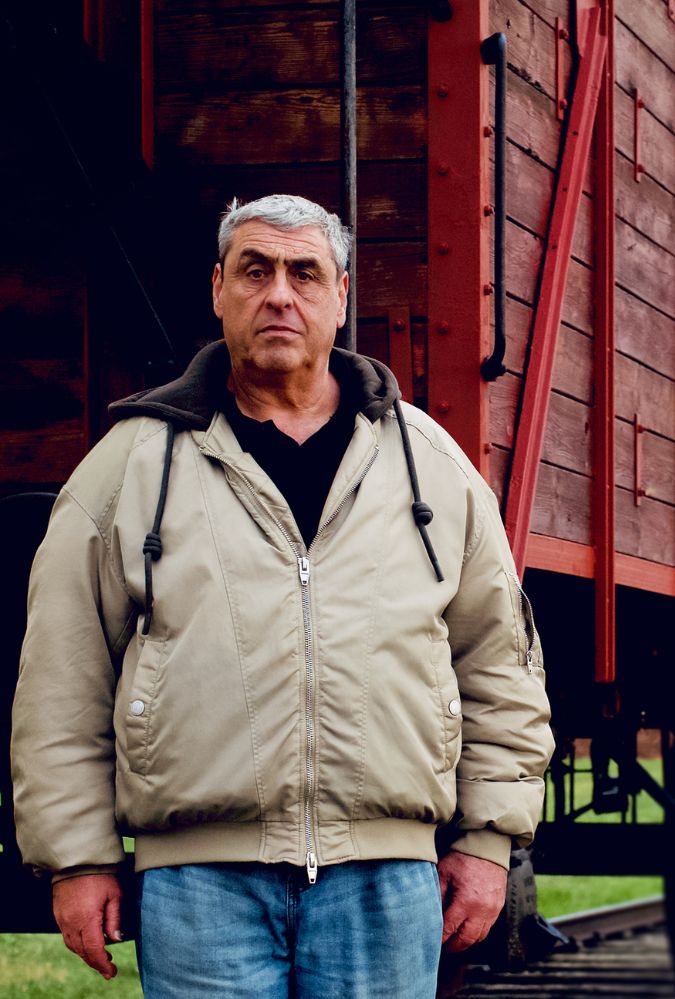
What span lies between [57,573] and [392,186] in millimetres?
1798

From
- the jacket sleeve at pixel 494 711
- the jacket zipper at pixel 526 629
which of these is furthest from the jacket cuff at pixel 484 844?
the jacket zipper at pixel 526 629

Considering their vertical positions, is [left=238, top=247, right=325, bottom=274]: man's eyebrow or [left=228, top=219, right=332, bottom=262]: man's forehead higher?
[left=228, top=219, right=332, bottom=262]: man's forehead

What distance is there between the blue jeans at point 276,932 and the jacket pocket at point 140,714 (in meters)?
0.20

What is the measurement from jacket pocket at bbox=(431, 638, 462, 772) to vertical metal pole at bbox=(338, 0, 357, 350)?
122 cm

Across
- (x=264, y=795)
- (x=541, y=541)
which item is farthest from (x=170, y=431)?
(x=541, y=541)

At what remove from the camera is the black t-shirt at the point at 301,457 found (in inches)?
102

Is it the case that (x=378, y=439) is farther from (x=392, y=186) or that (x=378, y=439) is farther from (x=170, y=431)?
(x=392, y=186)

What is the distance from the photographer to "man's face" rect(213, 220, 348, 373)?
2.70m

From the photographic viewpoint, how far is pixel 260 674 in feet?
7.97

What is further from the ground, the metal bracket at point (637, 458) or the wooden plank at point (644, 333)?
the wooden plank at point (644, 333)

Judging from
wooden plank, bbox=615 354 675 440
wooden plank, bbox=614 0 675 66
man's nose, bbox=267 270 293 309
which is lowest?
man's nose, bbox=267 270 293 309

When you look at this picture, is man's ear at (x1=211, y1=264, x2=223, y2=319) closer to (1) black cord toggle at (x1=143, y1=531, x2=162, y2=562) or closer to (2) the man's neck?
(2) the man's neck

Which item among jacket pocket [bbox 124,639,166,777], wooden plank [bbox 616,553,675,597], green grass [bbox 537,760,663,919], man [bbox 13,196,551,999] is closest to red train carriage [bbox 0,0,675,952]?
wooden plank [bbox 616,553,675,597]

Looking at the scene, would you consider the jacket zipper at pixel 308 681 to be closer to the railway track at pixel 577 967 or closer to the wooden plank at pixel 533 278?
the wooden plank at pixel 533 278
